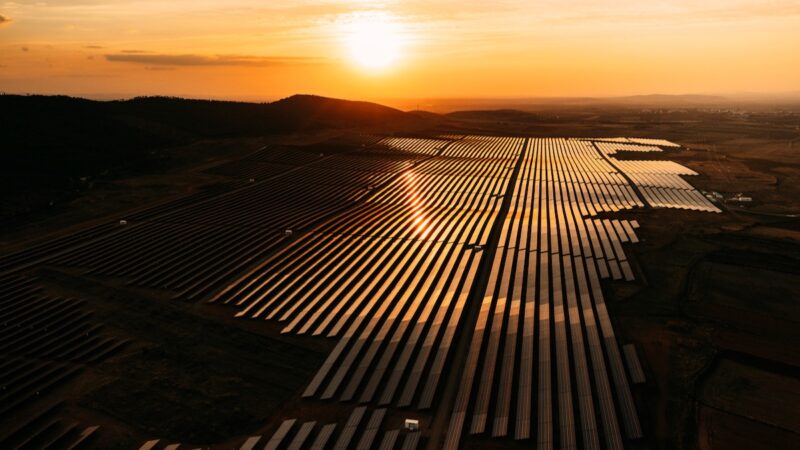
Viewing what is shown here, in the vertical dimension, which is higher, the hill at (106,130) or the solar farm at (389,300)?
the hill at (106,130)

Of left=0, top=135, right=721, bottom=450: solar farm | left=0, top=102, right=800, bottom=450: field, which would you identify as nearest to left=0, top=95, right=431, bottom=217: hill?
left=0, top=102, right=800, bottom=450: field

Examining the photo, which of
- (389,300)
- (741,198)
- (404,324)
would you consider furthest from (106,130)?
(741,198)

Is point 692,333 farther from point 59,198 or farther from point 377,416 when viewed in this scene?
point 59,198

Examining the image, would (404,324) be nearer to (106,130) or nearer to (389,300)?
(389,300)

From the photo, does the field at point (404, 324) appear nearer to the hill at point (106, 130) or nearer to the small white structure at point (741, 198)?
the small white structure at point (741, 198)

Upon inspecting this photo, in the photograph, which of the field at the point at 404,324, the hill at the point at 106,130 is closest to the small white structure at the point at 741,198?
the field at the point at 404,324

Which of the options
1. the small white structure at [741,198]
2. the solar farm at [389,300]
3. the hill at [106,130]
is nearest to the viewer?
the solar farm at [389,300]

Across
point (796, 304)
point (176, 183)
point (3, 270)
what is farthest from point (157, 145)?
point (796, 304)
